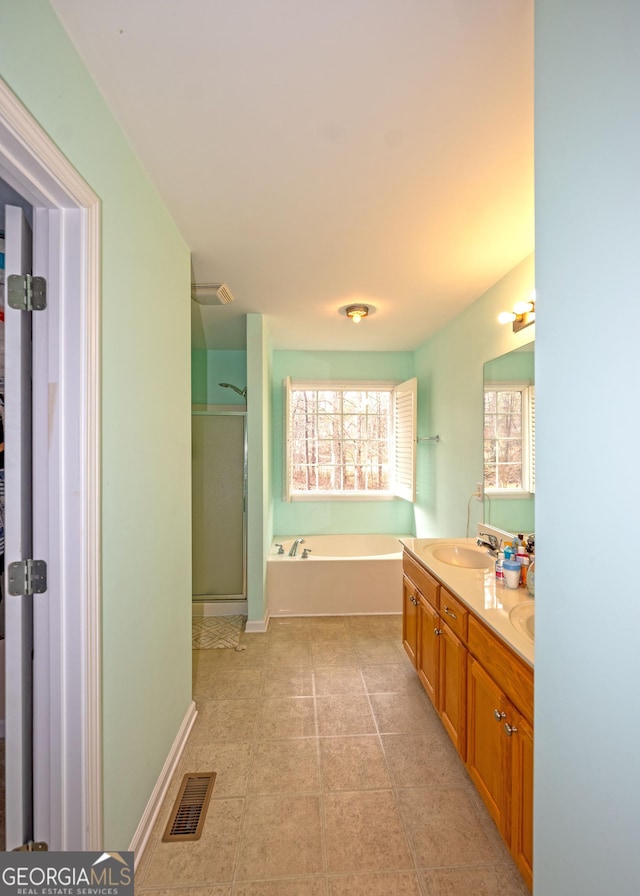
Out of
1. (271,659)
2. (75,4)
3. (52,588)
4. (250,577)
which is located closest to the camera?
(75,4)

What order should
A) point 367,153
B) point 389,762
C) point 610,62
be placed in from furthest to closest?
point 389,762 → point 367,153 → point 610,62

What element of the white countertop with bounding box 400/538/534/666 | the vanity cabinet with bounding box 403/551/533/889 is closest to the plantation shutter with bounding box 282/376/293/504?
the white countertop with bounding box 400/538/534/666

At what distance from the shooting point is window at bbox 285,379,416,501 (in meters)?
4.73

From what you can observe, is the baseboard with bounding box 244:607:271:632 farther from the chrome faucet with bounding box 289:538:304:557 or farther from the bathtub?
the chrome faucet with bounding box 289:538:304:557

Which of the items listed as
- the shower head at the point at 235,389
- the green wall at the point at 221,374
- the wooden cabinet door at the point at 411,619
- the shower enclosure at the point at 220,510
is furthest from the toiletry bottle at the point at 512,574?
the green wall at the point at 221,374

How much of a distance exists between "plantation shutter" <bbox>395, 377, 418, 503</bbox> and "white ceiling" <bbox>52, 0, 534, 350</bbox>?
64.9 inches

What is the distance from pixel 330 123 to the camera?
1398 millimetres

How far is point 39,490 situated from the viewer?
1185mm

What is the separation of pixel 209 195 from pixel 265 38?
2.49ft

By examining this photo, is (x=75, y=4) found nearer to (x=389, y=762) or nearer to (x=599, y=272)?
(x=599, y=272)

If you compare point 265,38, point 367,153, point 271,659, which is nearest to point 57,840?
point 271,659

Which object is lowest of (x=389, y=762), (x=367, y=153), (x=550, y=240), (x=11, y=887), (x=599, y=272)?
(x=389, y=762)

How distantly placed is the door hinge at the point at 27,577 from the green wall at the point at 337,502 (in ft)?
11.1

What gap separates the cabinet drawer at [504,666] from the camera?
4.29 ft
